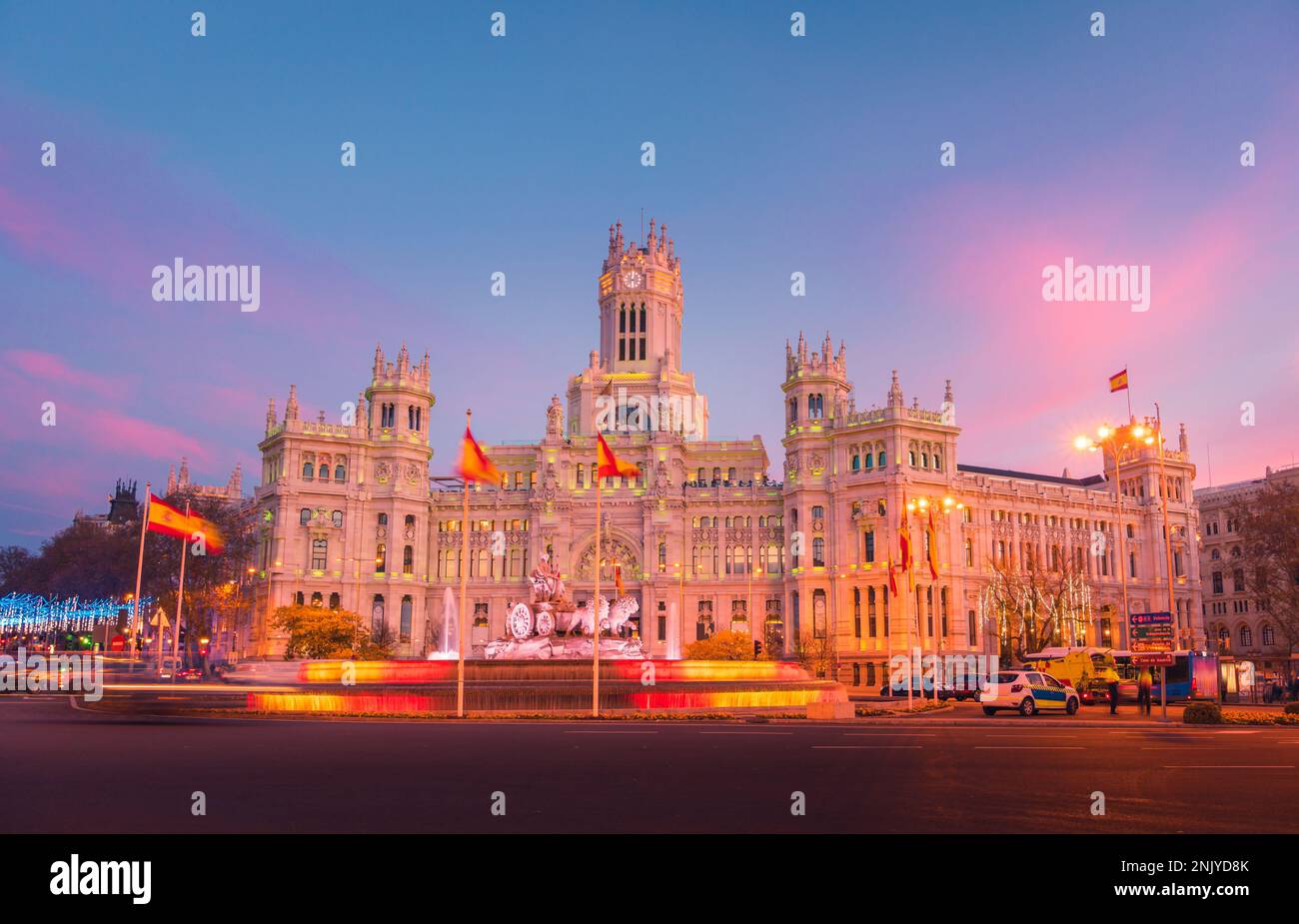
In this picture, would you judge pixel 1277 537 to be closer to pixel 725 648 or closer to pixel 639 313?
pixel 725 648

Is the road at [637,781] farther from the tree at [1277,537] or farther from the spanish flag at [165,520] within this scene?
the tree at [1277,537]

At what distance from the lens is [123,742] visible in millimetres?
25453

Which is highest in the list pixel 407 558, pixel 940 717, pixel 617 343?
pixel 617 343

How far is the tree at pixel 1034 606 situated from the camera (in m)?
89.2

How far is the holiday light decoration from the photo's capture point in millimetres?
112306

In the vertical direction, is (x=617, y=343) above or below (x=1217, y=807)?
above

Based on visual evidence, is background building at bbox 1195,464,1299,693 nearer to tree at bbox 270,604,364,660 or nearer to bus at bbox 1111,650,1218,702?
bus at bbox 1111,650,1218,702

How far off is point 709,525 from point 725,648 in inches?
1119

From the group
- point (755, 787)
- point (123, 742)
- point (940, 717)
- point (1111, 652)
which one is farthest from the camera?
point (1111, 652)

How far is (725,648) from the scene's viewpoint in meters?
86.0
